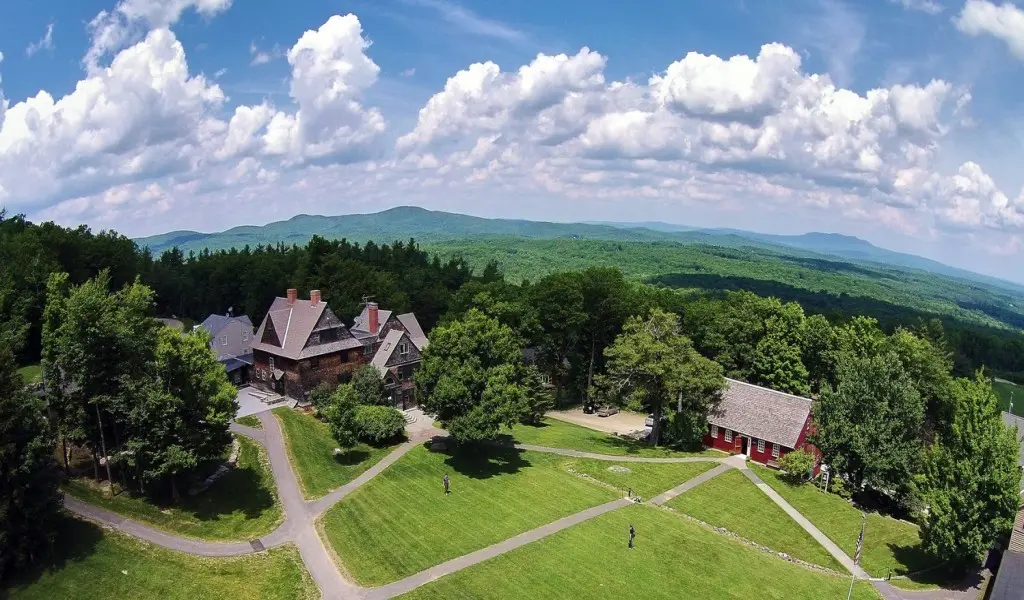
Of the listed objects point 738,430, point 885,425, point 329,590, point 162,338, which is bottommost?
point 329,590

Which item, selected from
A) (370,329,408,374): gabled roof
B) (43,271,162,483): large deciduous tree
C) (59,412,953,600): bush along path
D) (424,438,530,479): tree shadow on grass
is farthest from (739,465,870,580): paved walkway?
(43,271,162,483): large deciduous tree

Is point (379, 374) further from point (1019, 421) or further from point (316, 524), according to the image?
Answer: point (1019, 421)

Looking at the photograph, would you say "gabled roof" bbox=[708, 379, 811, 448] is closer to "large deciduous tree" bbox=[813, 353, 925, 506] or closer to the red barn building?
the red barn building

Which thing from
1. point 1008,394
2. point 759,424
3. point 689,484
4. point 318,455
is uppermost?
point 759,424

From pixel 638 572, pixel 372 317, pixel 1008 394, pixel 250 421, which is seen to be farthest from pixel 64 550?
pixel 1008 394

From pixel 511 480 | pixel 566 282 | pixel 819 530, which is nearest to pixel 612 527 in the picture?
pixel 511 480

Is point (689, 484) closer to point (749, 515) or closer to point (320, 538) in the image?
point (749, 515)
